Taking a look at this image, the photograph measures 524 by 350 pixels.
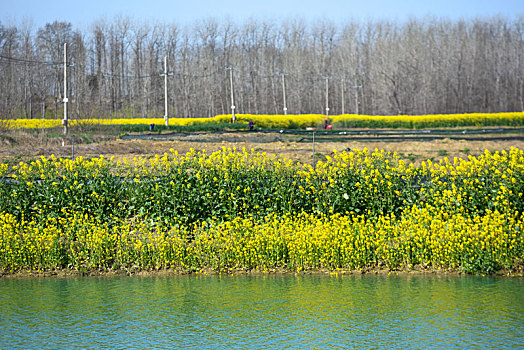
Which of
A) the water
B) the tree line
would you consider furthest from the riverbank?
the tree line

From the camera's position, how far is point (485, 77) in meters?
82.5

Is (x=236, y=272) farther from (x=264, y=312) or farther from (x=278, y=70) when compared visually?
(x=278, y=70)

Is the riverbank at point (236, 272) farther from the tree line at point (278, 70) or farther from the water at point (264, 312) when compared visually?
the tree line at point (278, 70)

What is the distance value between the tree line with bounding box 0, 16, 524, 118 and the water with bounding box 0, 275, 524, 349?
6804cm

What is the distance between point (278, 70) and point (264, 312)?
81.1 metres

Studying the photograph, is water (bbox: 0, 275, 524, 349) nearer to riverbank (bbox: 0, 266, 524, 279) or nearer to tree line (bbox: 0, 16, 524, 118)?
riverbank (bbox: 0, 266, 524, 279)

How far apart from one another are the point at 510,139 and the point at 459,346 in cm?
3047

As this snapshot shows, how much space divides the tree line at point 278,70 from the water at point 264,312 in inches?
2679

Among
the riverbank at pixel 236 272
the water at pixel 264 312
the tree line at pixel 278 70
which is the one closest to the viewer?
the water at pixel 264 312

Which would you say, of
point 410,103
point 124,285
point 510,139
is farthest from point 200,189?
point 410,103

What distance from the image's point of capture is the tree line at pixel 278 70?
78438mm

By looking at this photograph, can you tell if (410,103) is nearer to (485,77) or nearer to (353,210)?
(485,77)

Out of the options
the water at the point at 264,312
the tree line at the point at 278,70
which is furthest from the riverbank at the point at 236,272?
the tree line at the point at 278,70

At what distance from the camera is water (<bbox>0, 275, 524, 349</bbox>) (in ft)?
20.6
